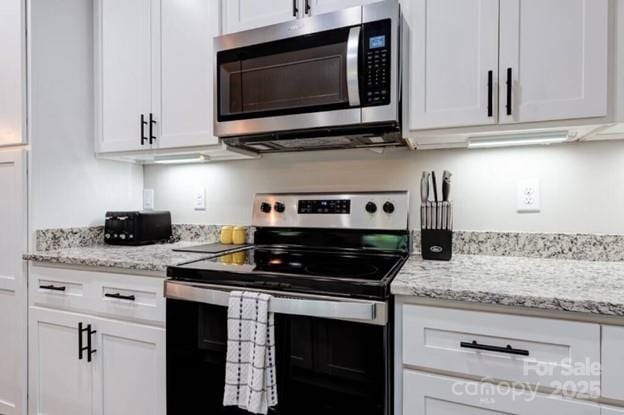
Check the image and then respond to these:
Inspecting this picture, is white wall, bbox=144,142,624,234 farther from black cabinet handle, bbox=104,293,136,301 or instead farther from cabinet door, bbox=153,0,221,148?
black cabinet handle, bbox=104,293,136,301

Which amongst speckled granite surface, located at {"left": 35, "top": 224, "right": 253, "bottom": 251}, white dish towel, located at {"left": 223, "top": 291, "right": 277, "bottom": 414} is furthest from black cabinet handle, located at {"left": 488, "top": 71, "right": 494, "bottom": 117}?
speckled granite surface, located at {"left": 35, "top": 224, "right": 253, "bottom": 251}

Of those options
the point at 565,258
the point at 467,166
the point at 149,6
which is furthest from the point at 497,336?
the point at 149,6

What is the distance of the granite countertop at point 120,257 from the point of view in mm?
1362

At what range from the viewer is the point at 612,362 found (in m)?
0.83

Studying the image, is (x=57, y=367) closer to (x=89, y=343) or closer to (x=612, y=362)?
(x=89, y=343)

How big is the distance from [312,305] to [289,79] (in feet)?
2.83

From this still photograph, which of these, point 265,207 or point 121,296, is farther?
point 265,207

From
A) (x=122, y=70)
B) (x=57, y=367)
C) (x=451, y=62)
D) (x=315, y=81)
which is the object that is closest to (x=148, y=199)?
(x=122, y=70)

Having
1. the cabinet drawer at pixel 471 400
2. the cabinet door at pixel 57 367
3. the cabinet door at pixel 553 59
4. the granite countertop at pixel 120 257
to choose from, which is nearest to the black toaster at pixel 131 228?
the granite countertop at pixel 120 257

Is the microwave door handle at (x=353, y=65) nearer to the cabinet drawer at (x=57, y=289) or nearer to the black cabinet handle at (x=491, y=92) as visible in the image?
the black cabinet handle at (x=491, y=92)

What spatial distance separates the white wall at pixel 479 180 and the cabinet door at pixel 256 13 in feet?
2.00

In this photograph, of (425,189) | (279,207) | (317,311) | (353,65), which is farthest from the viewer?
(279,207)

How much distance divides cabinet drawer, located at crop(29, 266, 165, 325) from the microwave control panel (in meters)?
1.02

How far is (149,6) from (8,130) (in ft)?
2.85
